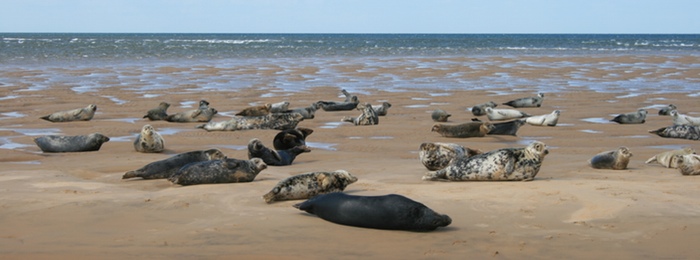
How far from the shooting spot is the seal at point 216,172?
245 inches

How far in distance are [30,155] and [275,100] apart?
7223 mm

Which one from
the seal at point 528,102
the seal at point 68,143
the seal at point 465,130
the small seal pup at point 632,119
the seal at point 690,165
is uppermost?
the seal at point 690,165

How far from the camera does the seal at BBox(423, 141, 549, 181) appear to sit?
6.32 metres

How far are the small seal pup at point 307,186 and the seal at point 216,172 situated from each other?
2.64 feet

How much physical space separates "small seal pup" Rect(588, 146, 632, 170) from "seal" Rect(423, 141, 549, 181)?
2.94 ft

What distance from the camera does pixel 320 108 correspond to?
13.1 metres

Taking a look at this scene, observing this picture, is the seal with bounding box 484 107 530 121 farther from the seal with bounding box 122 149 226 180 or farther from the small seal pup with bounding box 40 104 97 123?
the seal with bounding box 122 149 226 180

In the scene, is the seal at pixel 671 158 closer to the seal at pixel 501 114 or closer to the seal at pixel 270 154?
the seal at pixel 270 154

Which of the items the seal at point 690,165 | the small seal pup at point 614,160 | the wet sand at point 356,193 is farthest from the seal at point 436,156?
the seal at point 690,165

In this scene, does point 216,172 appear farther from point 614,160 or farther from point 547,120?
point 547,120

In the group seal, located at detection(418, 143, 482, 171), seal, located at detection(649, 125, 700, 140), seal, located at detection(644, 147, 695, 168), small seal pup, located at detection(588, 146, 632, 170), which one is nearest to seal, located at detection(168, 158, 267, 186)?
seal, located at detection(418, 143, 482, 171)

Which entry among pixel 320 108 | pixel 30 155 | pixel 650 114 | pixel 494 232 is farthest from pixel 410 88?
pixel 494 232

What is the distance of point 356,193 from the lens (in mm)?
5668

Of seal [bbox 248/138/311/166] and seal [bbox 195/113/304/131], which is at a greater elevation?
seal [bbox 248/138/311/166]
